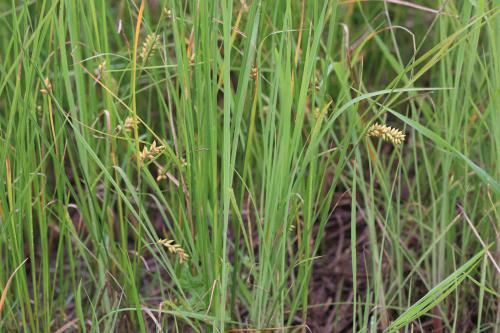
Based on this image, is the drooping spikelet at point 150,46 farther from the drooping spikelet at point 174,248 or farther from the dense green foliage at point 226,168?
the drooping spikelet at point 174,248

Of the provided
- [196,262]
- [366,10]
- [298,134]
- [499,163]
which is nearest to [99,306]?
[196,262]

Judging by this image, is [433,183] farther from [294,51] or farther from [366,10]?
[366,10]

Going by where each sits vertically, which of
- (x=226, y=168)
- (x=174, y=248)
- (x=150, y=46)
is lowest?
(x=174, y=248)

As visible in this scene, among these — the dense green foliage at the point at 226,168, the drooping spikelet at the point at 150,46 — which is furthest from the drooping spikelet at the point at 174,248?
the drooping spikelet at the point at 150,46

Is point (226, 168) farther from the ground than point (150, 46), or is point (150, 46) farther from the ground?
point (150, 46)

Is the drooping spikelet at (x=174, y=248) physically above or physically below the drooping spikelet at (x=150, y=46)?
below

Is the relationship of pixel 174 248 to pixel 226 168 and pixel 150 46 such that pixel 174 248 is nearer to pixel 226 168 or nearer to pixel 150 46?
pixel 226 168

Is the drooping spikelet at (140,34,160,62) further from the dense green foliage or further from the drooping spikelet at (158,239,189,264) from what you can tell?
the drooping spikelet at (158,239,189,264)

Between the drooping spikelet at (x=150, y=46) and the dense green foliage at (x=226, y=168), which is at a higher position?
the drooping spikelet at (x=150, y=46)

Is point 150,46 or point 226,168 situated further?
point 150,46

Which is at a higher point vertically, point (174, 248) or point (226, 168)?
point (226, 168)

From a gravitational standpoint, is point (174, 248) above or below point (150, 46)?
below

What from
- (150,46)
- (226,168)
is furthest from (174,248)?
(150,46)
